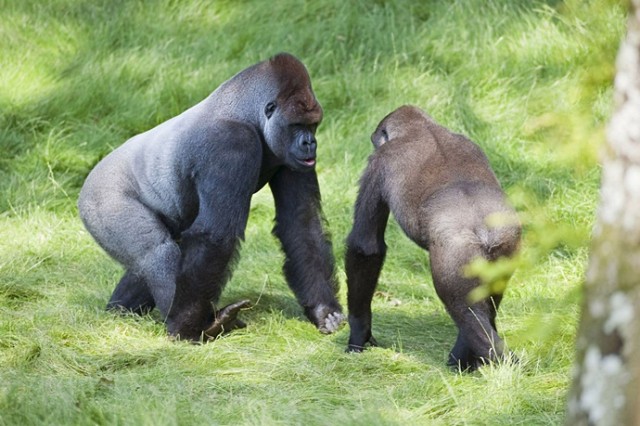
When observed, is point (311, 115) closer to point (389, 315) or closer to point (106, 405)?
point (389, 315)

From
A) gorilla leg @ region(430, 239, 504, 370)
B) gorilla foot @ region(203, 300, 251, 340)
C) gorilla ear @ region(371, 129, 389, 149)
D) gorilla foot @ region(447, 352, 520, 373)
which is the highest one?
gorilla ear @ region(371, 129, 389, 149)

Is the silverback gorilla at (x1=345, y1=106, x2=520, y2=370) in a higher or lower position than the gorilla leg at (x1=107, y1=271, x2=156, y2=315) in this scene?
higher

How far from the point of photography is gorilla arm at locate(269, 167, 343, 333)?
5.03 metres

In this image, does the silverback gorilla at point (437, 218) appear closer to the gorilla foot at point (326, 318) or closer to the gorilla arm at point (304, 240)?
the gorilla foot at point (326, 318)

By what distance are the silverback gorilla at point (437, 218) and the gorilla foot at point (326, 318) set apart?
1.40ft

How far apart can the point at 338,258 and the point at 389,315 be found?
106cm

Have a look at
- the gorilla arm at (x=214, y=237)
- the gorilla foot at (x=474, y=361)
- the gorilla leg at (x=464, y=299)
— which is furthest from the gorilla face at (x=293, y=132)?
the gorilla foot at (x=474, y=361)

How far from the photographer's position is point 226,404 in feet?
12.0

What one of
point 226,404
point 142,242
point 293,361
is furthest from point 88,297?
point 226,404

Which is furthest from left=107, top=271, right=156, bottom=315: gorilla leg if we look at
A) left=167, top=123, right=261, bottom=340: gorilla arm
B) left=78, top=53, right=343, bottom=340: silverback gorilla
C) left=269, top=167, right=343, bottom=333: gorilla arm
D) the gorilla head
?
the gorilla head

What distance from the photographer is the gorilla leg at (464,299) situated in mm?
3773

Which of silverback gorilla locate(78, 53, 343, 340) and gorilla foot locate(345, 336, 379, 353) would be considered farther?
silverback gorilla locate(78, 53, 343, 340)

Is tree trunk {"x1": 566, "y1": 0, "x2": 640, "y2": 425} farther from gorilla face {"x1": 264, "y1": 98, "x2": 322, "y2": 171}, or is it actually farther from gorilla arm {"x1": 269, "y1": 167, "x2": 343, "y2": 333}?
gorilla arm {"x1": 269, "y1": 167, "x2": 343, "y2": 333}

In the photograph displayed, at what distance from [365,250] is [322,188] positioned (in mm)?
2619
